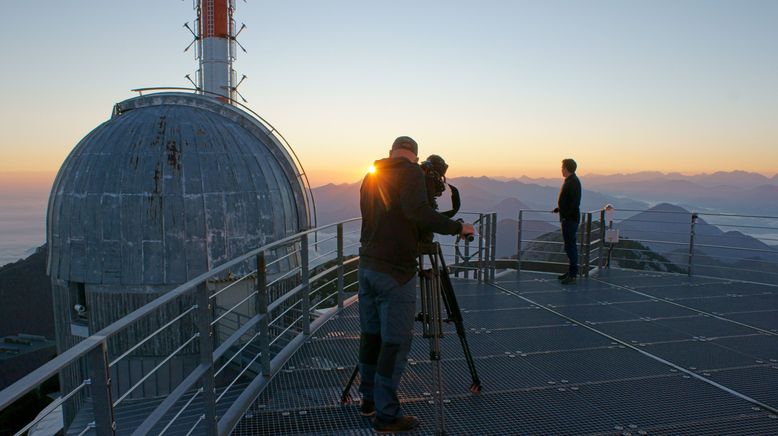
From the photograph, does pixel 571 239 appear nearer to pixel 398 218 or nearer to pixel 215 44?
pixel 398 218

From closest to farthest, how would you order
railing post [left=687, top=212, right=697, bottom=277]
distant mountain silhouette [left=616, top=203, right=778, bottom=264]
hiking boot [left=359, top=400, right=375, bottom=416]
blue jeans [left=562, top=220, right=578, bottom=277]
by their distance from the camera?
hiking boot [left=359, top=400, right=375, bottom=416] < distant mountain silhouette [left=616, top=203, right=778, bottom=264] < blue jeans [left=562, top=220, right=578, bottom=277] < railing post [left=687, top=212, right=697, bottom=277]

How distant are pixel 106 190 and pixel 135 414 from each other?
590cm

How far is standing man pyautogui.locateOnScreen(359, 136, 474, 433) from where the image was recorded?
3.42 meters

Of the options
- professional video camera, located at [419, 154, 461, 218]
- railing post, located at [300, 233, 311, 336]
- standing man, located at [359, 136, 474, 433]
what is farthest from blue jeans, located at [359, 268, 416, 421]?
railing post, located at [300, 233, 311, 336]

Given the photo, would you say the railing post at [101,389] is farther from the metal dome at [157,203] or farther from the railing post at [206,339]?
the metal dome at [157,203]

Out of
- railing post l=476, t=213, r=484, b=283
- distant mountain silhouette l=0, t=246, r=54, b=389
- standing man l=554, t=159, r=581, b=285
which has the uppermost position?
standing man l=554, t=159, r=581, b=285

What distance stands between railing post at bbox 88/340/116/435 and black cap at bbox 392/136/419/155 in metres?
2.18

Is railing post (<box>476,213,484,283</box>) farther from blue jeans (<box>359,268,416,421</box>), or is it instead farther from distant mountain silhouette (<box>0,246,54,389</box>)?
distant mountain silhouette (<box>0,246,54,389</box>)

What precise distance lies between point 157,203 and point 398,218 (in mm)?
11244

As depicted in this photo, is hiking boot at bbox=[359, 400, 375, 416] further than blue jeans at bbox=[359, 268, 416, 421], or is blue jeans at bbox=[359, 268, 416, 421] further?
hiking boot at bbox=[359, 400, 375, 416]

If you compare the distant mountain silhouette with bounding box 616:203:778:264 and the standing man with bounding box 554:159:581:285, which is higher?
the standing man with bounding box 554:159:581:285

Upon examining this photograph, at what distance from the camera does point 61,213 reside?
45.0 ft

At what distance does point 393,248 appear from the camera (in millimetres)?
3527

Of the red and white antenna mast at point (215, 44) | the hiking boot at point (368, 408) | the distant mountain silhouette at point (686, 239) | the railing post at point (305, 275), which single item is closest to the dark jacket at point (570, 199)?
the distant mountain silhouette at point (686, 239)
